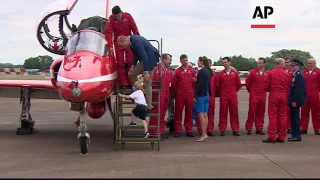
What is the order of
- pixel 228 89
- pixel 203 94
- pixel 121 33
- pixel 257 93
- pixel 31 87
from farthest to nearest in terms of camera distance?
1. pixel 31 87
2. pixel 257 93
3. pixel 228 89
4. pixel 203 94
5. pixel 121 33

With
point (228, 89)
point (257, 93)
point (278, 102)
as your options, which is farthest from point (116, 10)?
point (257, 93)

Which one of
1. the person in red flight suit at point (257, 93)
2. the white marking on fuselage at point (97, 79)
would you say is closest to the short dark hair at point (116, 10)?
the white marking on fuselage at point (97, 79)

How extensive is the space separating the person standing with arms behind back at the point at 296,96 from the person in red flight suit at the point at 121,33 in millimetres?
4210

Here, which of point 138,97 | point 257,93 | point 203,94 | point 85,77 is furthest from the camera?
point 257,93

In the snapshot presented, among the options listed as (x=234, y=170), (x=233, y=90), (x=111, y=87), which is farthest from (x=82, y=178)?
(x=233, y=90)

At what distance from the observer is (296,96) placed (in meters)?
10.8

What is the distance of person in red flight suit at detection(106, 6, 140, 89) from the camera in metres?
9.73

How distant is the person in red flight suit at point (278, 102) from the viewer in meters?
10.7

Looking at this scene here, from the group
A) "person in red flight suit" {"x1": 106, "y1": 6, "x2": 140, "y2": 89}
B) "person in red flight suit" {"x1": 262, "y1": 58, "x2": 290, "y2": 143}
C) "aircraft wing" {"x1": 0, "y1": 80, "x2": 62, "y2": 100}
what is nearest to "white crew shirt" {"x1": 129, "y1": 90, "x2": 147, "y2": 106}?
→ "person in red flight suit" {"x1": 106, "y1": 6, "x2": 140, "y2": 89}

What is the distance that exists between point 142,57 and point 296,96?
4.27 m

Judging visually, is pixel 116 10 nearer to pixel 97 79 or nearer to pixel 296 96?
pixel 97 79

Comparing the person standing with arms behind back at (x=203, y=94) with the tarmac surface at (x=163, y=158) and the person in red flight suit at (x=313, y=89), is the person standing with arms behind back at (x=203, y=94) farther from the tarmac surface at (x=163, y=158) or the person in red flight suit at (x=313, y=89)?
the person in red flight suit at (x=313, y=89)

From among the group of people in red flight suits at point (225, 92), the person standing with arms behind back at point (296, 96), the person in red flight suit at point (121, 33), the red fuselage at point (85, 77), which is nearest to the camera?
the red fuselage at point (85, 77)

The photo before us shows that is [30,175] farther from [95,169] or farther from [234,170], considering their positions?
[234,170]
